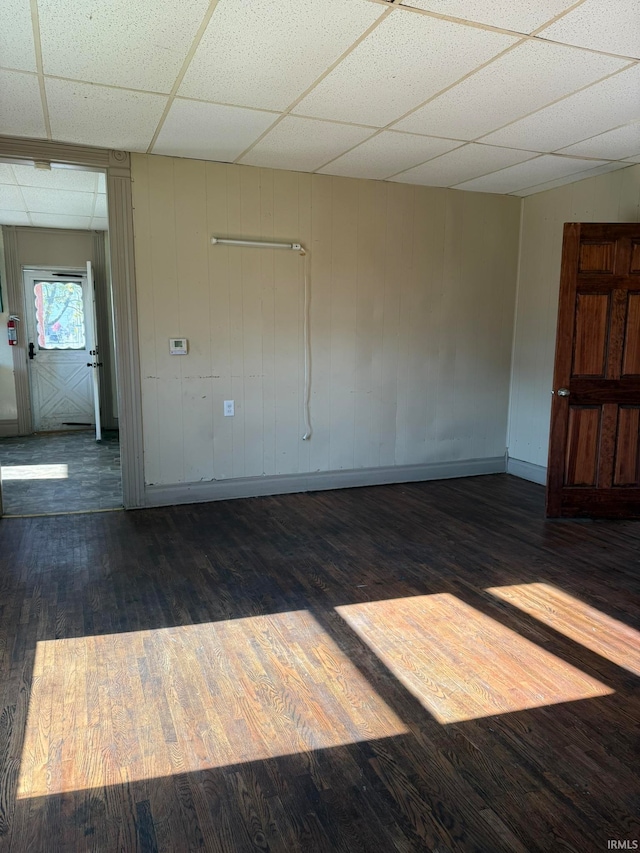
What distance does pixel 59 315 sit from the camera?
7715 millimetres

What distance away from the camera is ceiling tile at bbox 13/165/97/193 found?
4.56m

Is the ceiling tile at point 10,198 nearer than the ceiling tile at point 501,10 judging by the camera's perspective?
No

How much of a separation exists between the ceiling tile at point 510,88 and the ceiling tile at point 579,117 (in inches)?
3.8

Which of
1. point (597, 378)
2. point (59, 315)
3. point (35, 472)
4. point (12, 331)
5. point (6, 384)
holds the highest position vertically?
point (59, 315)

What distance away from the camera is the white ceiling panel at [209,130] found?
3.25 metres

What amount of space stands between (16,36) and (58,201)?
356 centimetres

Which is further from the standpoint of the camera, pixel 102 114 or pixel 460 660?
pixel 102 114

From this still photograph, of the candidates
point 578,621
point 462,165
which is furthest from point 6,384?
point 578,621

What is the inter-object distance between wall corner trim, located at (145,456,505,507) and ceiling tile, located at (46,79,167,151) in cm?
249

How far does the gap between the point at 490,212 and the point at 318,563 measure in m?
3.70

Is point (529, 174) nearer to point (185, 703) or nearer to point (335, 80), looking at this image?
point (335, 80)

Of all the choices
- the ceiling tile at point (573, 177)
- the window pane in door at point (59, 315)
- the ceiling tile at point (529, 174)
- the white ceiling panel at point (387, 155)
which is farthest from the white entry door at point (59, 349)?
the ceiling tile at point (573, 177)

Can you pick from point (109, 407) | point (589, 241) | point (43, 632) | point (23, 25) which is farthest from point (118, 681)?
point (109, 407)

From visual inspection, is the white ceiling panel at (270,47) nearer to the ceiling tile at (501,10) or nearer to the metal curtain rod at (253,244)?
the ceiling tile at (501,10)
